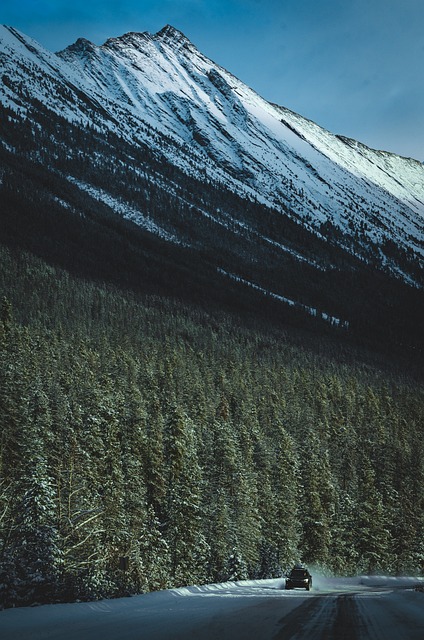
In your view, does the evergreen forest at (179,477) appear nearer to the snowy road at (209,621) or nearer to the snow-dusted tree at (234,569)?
the snow-dusted tree at (234,569)

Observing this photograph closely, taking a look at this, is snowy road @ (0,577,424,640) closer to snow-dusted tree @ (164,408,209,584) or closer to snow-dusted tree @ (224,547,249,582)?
snow-dusted tree @ (224,547,249,582)

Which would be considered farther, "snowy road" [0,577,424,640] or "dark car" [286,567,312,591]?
"dark car" [286,567,312,591]

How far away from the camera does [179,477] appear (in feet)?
161

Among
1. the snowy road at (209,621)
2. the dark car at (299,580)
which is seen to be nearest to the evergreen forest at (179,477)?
the snowy road at (209,621)

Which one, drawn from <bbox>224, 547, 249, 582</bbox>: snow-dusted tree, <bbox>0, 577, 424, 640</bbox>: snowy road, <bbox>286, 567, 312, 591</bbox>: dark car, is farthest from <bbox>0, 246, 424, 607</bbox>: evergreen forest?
<bbox>286, 567, 312, 591</bbox>: dark car

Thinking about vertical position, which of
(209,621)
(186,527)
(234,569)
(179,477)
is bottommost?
(234,569)

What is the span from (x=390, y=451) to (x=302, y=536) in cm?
3355

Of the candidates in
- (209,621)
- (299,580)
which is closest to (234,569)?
(299,580)

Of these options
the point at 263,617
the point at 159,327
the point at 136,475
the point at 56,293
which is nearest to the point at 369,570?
the point at 136,475

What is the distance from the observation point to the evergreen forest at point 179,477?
21375 millimetres

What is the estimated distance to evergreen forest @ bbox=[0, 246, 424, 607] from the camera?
842 inches

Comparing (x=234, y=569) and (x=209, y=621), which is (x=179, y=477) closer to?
(x=234, y=569)

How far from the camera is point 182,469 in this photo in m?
50.2

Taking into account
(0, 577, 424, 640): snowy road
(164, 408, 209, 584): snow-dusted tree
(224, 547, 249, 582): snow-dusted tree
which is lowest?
(224, 547, 249, 582): snow-dusted tree
